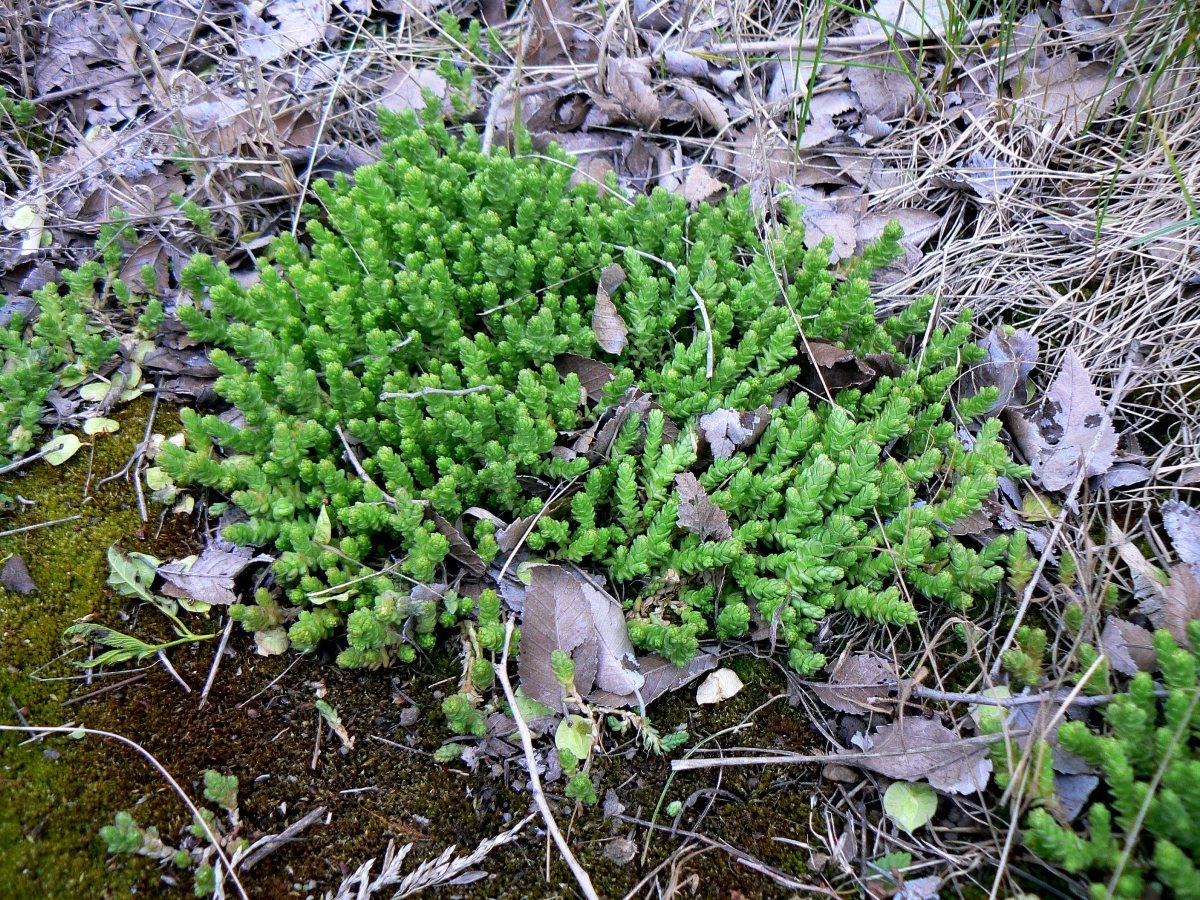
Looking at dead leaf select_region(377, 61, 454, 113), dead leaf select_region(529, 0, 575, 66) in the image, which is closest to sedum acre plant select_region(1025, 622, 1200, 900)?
dead leaf select_region(529, 0, 575, 66)

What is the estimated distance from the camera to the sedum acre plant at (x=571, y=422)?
2727mm

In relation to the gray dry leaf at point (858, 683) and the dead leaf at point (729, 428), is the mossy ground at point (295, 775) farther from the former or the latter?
the dead leaf at point (729, 428)

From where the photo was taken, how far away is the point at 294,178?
12.7ft

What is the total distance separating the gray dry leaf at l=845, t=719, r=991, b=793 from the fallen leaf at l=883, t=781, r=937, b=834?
0.03 metres

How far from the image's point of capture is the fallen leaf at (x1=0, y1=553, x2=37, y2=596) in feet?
8.98

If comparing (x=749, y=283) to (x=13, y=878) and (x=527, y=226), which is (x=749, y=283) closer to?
(x=527, y=226)

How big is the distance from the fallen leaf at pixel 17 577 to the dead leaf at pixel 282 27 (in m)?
2.92

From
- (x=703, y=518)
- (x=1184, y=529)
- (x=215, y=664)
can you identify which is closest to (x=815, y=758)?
(x=703, y=518)

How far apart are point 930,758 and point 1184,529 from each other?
1259 millimetres

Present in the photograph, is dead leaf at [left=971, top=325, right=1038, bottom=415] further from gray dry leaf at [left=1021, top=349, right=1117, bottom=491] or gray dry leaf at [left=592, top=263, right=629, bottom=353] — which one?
gray dry leaf at [left=592, top=263, right=629, bottom=353]

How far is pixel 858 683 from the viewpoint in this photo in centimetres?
267

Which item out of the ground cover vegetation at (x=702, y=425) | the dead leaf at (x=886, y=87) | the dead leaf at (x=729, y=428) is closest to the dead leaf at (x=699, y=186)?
the ground cover vegetation at (x=702, y=425)

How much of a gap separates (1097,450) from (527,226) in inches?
93.3

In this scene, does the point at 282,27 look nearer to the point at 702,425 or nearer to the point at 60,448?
the point at 60,448
